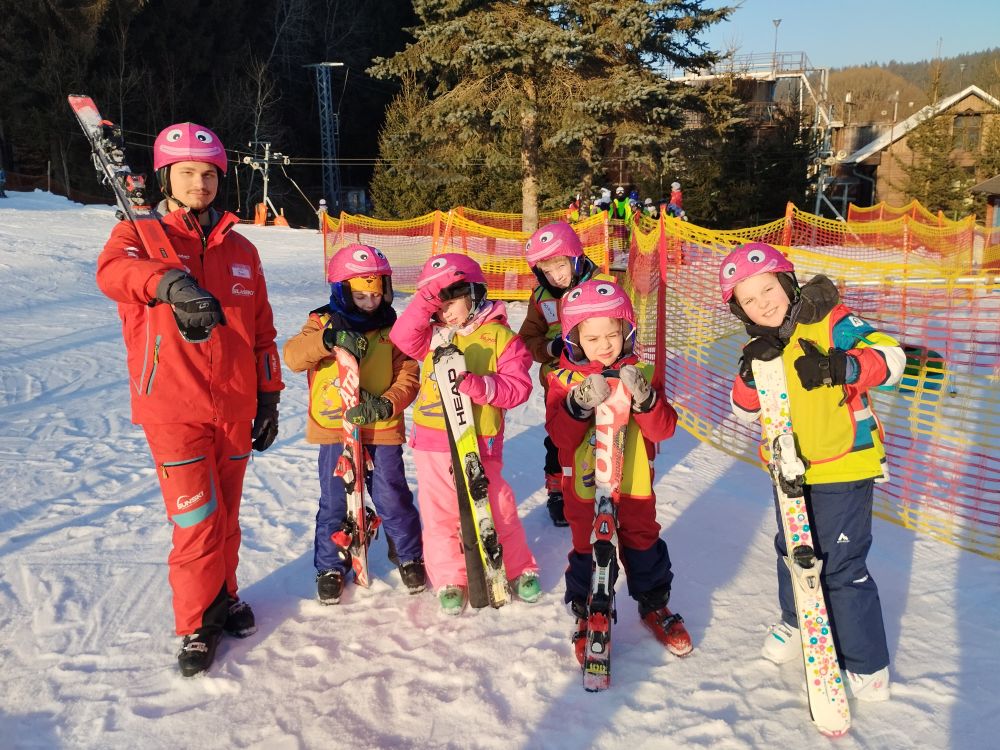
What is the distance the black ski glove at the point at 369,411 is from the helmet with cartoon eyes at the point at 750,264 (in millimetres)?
1699

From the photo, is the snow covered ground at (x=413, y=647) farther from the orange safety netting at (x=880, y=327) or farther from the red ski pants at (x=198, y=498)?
the orange safety netting at (x=880, y=327)

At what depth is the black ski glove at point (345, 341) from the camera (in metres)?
3.39

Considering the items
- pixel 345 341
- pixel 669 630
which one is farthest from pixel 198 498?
pixel 669 630

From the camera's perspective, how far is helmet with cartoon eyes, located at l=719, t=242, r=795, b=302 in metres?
2.63

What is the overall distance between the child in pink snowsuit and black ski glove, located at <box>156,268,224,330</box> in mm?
1015

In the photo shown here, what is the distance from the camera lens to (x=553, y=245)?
4.05 m

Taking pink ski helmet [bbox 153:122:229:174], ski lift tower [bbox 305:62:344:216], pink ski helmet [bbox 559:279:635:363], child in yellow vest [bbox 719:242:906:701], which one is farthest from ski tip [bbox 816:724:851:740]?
ski lift tower [bbox 305:62:344:216]

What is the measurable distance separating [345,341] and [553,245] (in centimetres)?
138

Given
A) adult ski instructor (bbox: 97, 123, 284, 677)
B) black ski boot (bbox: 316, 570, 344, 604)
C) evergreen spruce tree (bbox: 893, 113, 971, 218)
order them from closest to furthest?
1. adult ski instructor (bbox: 97, 123, 284, 677)
2. black ski boot (bbox: 316, 570, 344, 604)
3. evergreen spruce tree (bbox: 893, 113, 971, 218)

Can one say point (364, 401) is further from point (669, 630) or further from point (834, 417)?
point (834, 417)

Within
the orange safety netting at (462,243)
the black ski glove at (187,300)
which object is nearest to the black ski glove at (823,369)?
the black ski glove at (187,300)

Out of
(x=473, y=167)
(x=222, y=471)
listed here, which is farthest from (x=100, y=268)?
(x=473, y=167)

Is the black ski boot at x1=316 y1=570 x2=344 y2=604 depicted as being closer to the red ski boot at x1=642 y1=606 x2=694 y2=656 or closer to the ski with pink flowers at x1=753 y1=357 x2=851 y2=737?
the red ski boot at x1=642 y1=606 x2=694 y2=656

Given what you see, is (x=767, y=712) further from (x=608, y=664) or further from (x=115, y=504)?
(x=115, y=504)
